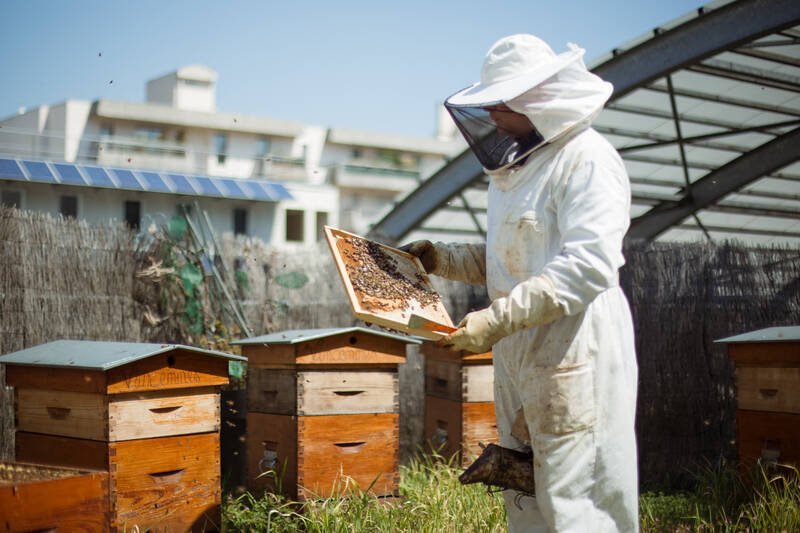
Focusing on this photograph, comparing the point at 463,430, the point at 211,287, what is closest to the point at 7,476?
the point at 463,430

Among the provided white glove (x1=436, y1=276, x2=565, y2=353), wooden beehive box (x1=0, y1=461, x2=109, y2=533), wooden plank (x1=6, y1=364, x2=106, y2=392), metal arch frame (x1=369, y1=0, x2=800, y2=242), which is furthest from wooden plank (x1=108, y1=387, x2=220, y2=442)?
metal arch frame (x1=369, y1=0, x2=800, y2=242)

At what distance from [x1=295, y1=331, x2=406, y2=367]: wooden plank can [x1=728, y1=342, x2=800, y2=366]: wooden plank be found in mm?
2257

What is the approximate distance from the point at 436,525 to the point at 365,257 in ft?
6.38

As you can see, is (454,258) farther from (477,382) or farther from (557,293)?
(477,382)

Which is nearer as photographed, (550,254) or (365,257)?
(550,254)

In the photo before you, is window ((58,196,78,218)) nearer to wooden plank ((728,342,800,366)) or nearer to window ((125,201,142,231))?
window ((125,201,142,231))

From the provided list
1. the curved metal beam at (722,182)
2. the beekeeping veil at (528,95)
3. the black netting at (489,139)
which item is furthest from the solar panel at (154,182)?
the beekeeping veil at (528,95)

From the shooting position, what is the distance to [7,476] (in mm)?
3420

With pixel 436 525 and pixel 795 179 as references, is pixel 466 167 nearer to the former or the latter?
pixel 795 179

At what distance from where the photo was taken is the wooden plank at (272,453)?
4.71 metres

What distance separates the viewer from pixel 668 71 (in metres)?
8.88

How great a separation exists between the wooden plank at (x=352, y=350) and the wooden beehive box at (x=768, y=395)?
2252 millimetres

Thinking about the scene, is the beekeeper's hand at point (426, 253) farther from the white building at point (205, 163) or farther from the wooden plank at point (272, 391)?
the white building at point (205, 163)

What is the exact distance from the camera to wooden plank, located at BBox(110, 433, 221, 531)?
3867 millimetres
